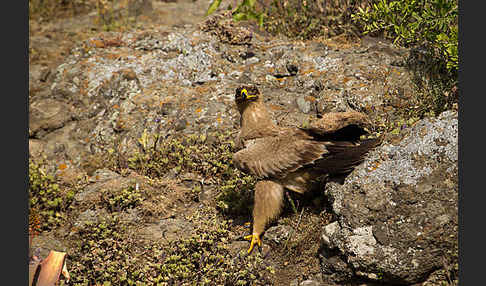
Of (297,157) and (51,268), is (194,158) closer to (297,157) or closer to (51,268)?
(297,157)

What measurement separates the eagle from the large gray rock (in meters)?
0.20

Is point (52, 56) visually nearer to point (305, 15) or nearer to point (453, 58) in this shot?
point (305, 15)

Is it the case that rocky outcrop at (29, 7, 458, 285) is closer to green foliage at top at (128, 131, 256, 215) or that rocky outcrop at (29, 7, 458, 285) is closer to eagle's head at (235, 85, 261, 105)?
green foliage at top at (128, 131, 256, 215)

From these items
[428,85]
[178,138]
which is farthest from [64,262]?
[428,85]

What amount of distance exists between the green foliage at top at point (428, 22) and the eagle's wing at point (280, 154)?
2.25 metres

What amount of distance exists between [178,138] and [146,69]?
220cm

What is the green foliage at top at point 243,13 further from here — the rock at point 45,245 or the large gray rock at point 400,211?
the rock at point 45,245

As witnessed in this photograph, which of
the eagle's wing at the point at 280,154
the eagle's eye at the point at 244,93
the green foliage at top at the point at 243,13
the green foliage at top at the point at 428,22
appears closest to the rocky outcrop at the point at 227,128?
the eagle's wing at the point at 280,154

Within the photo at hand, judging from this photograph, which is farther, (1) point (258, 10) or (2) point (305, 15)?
(1) point (258, 10)

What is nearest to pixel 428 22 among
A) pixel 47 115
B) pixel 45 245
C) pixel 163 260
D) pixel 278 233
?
pixel 278 233

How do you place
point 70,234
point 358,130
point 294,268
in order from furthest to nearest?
point 70,234 < point 358,130 < point 294,268

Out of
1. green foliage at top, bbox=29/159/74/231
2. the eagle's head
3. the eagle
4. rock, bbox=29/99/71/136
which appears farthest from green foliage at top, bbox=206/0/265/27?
rock, bbox=29/99/71/136

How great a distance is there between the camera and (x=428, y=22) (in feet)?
20.0

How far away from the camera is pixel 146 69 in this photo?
9117 millimetres
